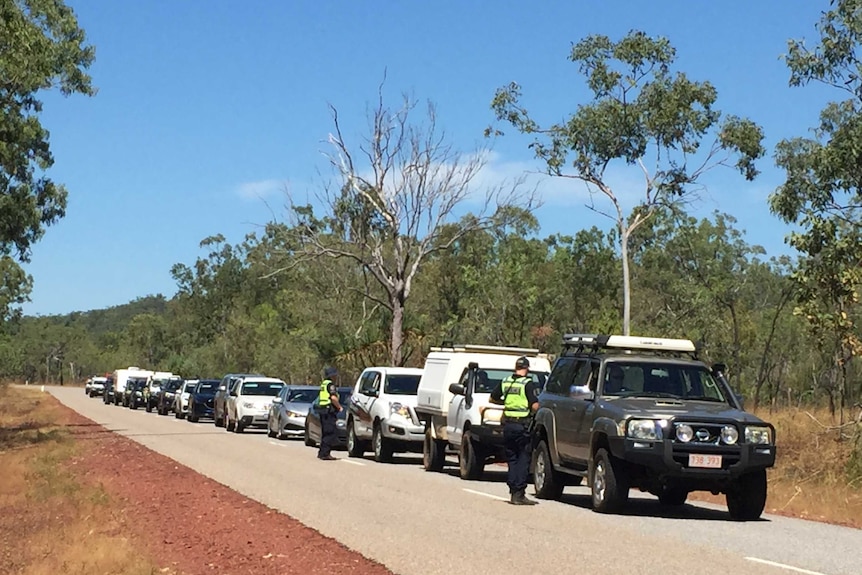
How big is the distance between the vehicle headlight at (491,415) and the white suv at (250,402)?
1958cm

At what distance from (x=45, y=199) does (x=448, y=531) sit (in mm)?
28482

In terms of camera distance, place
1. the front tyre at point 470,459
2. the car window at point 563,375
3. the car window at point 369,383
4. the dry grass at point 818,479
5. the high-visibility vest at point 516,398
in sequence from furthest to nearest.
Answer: the car window at point 369,383
the front tyre at point 470,459
the dry grass at point 818,479
the car window at point 563,375
the high-visibility vest at point 516,398

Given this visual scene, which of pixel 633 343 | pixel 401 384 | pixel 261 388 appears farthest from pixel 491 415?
pixel 261 388

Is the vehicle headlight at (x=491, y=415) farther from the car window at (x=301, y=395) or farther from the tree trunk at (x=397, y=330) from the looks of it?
the tree trunk at (x=397, y=330)

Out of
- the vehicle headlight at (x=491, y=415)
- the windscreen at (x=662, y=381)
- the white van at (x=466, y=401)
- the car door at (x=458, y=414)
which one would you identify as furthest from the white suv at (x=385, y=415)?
the windscreen at (x=662, y=381)

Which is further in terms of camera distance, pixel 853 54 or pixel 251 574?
pixel 853 54

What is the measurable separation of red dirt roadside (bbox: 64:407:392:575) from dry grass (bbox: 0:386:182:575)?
0.27 meters

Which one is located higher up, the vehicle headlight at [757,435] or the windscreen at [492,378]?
the windscreen at [492,378]

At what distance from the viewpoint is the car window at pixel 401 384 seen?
26266 mm

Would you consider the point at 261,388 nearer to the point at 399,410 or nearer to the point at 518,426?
the point at 399,410

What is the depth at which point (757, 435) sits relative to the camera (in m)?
14.6

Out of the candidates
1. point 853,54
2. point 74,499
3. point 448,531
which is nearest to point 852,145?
point 853,54

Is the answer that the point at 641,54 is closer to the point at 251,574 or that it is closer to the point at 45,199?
the point at 45,199

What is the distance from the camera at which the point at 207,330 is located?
395 ft
